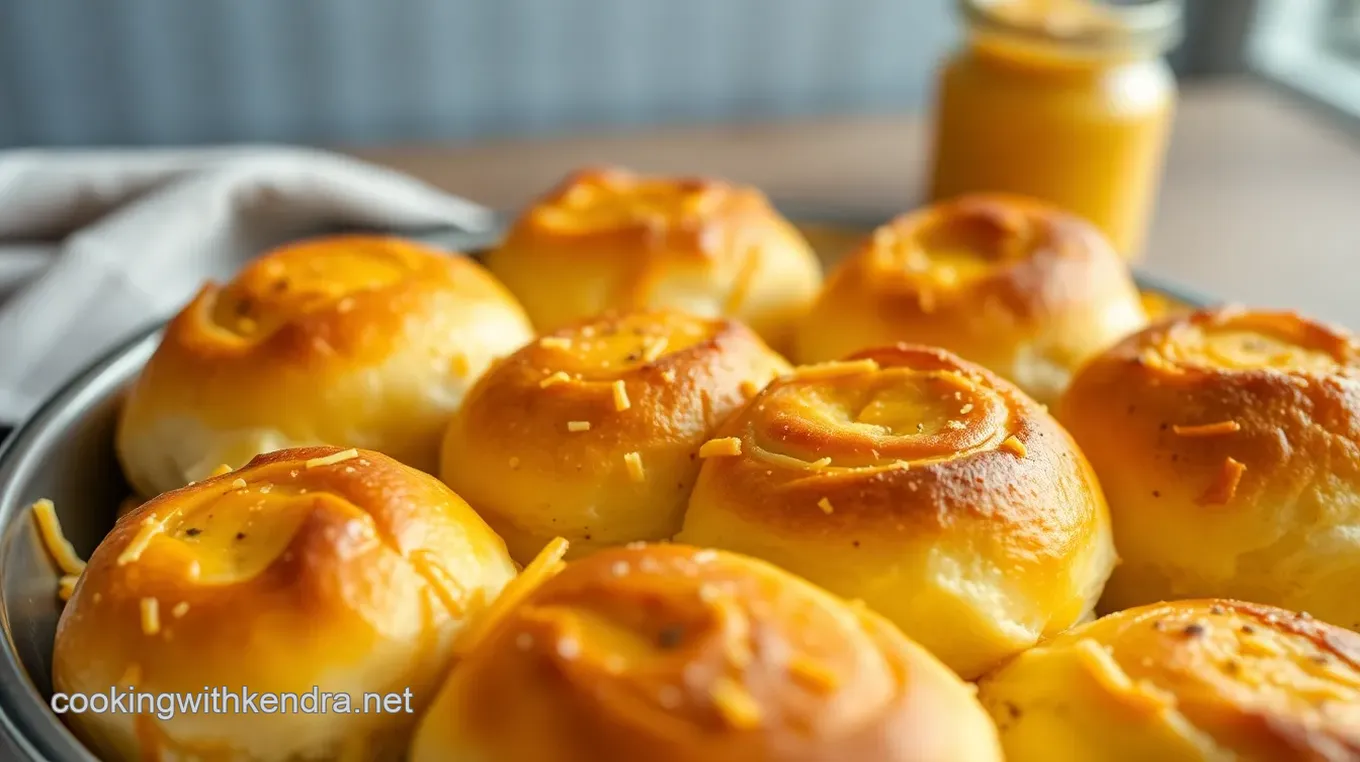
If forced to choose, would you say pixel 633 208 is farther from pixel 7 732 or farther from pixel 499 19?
pixel 499 19

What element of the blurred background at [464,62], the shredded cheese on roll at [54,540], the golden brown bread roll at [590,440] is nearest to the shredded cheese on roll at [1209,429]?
the golden brown bread roll at [590,440]

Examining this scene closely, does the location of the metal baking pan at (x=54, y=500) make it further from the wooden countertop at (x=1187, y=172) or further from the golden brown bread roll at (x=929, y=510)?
the wooden countertop at (x=1187, y=172)

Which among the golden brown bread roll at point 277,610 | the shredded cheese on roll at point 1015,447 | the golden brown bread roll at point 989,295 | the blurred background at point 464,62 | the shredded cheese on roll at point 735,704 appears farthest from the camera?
the blurred background at point 464,62

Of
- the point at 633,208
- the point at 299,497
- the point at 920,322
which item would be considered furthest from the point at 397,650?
the point at 633,208

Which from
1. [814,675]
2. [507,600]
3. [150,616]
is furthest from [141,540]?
[814,675]


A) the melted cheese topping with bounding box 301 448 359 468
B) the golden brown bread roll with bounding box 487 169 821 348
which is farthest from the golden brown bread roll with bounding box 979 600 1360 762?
the golden brown bread roll with bounding box 487 169 821 348

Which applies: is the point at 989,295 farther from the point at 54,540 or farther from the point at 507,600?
the point at 54,540
